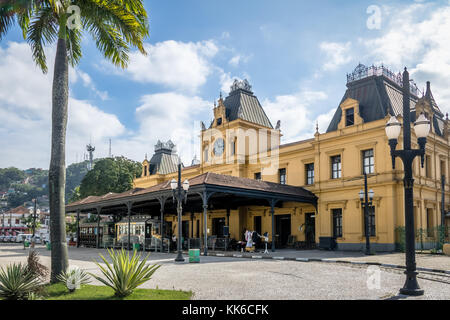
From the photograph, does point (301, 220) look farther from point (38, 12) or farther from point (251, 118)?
point (38, 12)

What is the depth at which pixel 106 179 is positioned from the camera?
46.2 meters

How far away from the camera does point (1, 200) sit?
108m

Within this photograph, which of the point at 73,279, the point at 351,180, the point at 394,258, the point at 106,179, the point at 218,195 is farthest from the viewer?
the point at 106,179

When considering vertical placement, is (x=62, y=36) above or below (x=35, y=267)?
above

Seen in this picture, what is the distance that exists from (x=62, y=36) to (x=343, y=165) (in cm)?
2037

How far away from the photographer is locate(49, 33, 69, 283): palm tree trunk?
9.69 m

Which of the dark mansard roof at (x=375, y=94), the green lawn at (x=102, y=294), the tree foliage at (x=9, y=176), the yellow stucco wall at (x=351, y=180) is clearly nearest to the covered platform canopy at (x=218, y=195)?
the yellow stucco wall at (x=351, y=180)

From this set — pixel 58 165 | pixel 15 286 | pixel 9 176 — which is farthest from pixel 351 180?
pixel 9 176

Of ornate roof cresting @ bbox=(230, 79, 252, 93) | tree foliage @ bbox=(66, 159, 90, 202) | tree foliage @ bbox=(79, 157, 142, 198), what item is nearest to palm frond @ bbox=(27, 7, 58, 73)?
ornate roof cresting @ bbox=(230, 79, 252, 93)

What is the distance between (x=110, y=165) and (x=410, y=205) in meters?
42.7

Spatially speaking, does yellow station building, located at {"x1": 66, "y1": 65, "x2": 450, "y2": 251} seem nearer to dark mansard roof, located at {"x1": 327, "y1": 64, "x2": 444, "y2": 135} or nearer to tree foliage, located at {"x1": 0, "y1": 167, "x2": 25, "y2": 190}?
dark mansard roof, located at {"x1": 327, "y1": 64, "x2": 444, "y2": 135}

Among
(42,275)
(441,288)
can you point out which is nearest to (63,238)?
(42,275)

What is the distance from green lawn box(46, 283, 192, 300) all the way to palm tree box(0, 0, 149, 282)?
120 cm

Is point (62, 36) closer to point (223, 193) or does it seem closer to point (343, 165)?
point (223, 193)
